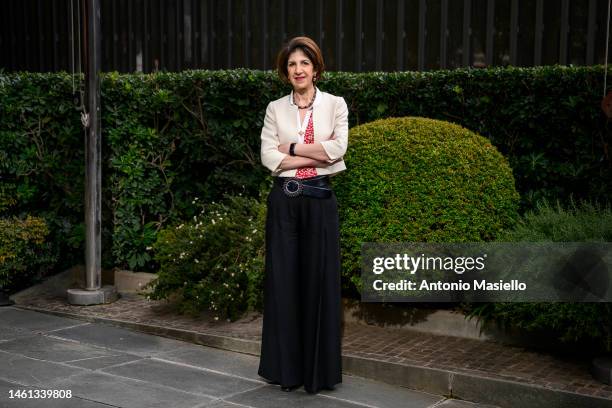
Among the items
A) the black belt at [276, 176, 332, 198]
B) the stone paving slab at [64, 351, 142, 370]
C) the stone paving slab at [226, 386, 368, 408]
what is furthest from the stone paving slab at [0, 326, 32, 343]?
the black belt at [276, 176, 332, 198]

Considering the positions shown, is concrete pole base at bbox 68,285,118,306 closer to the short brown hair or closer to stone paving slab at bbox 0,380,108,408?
stone paving slab at bbox 0,380,108,408

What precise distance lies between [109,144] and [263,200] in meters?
1.98

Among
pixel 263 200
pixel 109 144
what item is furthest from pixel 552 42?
pixel 109 144

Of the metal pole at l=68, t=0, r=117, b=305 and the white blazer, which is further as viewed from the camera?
the metal pole at l=68, t=0, r=117, b=305

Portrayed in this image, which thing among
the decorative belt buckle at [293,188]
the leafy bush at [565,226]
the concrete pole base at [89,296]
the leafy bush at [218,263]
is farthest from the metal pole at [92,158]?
the leafy bush at [565,226]

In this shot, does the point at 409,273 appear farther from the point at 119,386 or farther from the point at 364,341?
the point at 119,386

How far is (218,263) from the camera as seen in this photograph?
670 cm

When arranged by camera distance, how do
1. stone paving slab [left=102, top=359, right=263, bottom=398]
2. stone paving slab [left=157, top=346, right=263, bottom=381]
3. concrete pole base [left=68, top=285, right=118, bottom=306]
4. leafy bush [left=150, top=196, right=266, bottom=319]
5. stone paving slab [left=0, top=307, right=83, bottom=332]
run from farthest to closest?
concrete pole base [left=68, top=285, right=118, bottom=306] → stone paving slab [left=0, top=307, right=83, bottom=332] → leafy bush [left=150, top=196, right=266, bottom=319] → stone paving slab [left=157, top=346, right=263, bottom=381] → stone paving slab [left=102, top=359, right=263, bottom=398]

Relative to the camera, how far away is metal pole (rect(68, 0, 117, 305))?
7.34 m

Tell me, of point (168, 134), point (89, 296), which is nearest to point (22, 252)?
point (89, 296)

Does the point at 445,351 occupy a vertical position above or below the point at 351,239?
below

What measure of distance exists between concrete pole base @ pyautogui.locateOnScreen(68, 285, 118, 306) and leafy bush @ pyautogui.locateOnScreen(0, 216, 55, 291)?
2.08ft

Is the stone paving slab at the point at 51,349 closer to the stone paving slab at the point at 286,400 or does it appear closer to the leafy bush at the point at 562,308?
the stone paving slab at the point at 286,400

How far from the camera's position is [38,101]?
8.43m
